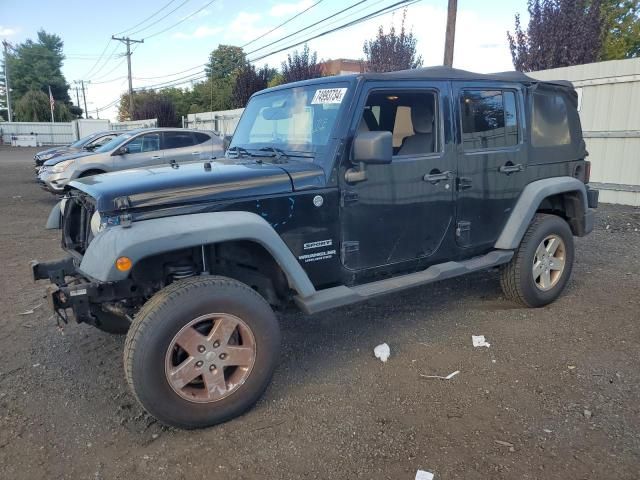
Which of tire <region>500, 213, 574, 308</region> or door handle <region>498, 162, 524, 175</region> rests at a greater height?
door handle <region>498, 162, 524, 175</region>

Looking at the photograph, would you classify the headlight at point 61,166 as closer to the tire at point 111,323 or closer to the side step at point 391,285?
the tire at point 111,323

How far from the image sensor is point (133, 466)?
2.66 m

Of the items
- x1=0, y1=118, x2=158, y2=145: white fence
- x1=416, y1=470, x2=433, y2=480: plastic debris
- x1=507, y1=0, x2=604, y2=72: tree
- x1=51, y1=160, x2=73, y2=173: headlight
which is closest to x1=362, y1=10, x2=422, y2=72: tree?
x1=507, y1=0, x2=604, y2=72: tree

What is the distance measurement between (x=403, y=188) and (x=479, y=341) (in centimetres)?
144

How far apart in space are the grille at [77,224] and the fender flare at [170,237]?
57 centimetres

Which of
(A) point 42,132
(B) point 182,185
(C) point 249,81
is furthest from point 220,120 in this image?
(A) point 42,132

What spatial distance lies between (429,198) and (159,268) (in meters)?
2.08

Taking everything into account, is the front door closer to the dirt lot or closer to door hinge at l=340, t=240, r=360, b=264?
door hinge at l=340, t=240, r=360, b=264

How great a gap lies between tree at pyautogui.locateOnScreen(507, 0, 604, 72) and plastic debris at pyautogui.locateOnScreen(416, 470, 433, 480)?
16951 millimetres

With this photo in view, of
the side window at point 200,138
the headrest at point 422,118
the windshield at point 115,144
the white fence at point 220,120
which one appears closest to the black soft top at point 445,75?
the headrest at point 422,118

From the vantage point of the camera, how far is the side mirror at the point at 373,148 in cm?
326

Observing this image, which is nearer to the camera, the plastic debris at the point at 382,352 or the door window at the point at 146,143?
the plastic debris at the point at 382,352

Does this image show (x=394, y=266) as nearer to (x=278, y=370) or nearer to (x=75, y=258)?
(x=278, y=370)

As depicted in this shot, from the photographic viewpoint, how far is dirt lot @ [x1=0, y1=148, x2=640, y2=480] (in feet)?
8.78
